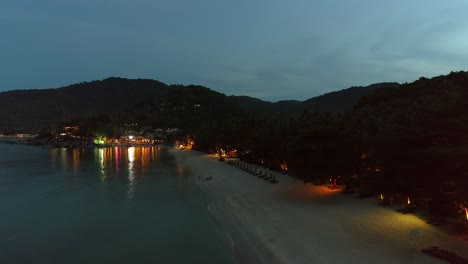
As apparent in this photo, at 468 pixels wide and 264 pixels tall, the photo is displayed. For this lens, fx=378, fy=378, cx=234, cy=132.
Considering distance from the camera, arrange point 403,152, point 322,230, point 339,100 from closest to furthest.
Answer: point 403,152 < point 322,230 < point 339,100

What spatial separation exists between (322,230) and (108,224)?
14778 mm

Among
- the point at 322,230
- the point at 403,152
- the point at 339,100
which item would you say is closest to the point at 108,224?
the point at 322,230

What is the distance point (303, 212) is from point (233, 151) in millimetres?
56680

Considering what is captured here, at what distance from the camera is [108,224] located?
26.0m

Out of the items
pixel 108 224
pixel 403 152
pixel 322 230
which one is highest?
pixel 403 152

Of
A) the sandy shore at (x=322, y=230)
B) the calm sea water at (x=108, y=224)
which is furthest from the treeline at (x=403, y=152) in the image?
the calm sea water at (x=108, y=224)

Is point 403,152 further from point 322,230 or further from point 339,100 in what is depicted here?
point 339,100

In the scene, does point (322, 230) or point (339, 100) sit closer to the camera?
point (322, 230)

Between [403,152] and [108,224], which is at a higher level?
[403,152]

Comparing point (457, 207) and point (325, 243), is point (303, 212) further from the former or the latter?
point (457, 207)

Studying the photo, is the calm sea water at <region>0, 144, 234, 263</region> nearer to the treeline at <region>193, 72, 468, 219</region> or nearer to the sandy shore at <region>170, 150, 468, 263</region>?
A: the sandy shore at <region>170, 150, 468, 263</region>

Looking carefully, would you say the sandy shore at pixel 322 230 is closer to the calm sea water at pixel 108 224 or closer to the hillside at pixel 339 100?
the calm sea water at pixel 108 224

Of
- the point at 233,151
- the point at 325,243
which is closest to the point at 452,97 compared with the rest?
the point at 325,243

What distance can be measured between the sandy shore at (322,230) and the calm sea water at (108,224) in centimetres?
156
